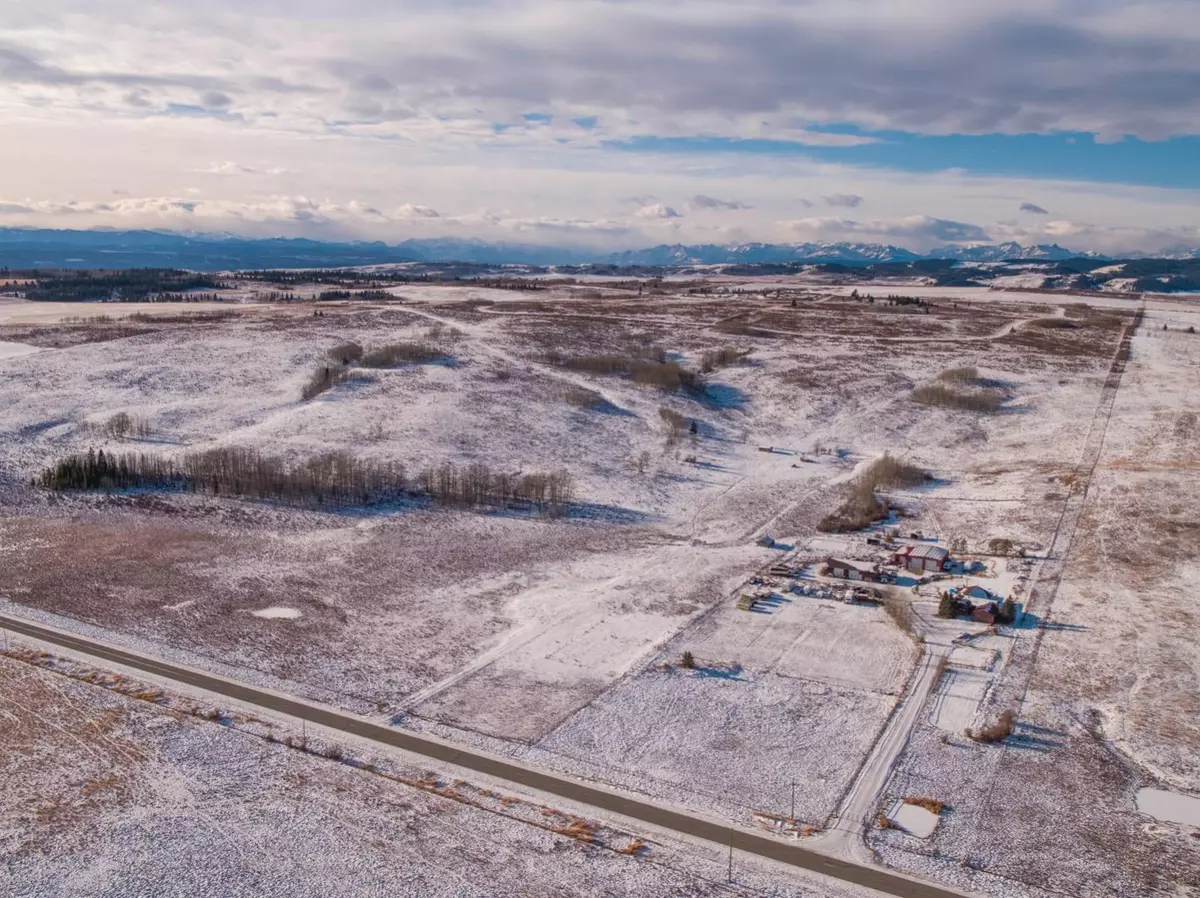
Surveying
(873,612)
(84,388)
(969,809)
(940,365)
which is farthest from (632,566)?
(940,365)

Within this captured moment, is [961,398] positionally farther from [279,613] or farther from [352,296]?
[352,296]

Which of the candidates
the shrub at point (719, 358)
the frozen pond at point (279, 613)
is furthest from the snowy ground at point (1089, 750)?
the shrub at point (719, 358)

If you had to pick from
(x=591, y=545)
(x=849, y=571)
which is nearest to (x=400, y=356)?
(x=591, y=545)

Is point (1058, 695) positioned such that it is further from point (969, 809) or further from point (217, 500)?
point (217, 500)

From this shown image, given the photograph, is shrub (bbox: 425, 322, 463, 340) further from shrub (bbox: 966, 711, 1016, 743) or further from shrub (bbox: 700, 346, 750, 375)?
shrub (bbox: 966, 711, 1016, 743)

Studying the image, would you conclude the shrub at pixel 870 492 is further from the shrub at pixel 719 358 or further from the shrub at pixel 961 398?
the shrub at pixel 719 358

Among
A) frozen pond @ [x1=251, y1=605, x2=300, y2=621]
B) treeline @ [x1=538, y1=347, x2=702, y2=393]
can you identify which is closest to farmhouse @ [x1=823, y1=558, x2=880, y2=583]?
frozen pond @ [x1=251, y1=605, x2=300, y2=621]
